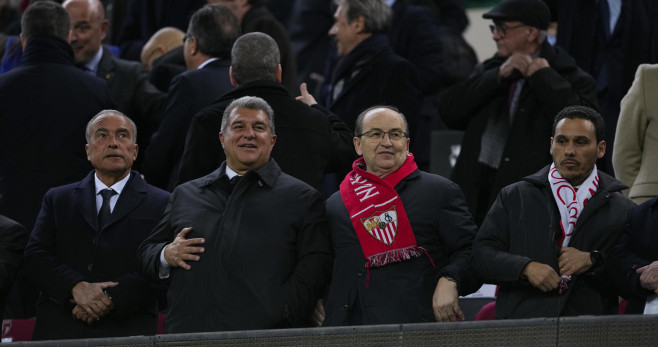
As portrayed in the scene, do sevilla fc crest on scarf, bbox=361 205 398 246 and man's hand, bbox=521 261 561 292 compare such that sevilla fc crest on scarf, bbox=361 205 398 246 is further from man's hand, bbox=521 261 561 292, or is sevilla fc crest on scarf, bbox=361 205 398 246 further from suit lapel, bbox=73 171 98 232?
suit lapel, bbox=73 171 98 232

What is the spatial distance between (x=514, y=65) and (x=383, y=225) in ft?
6.74

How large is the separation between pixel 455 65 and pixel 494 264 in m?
4.79

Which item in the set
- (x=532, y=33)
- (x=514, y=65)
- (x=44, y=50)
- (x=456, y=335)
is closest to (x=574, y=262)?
(x=456, y=335)

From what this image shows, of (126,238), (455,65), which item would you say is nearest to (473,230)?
(126,238)

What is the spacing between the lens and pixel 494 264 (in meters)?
6.59

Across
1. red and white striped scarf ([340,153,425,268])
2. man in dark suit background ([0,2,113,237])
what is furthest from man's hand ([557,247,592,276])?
man in dark suit background ([0,2,113,237])

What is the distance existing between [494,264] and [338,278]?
0.75 metres

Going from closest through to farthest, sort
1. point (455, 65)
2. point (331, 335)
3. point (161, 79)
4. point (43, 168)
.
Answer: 1. point (331, 335)
2. point (43, 168)
3. point (161, 79)
4. point (455, 65)

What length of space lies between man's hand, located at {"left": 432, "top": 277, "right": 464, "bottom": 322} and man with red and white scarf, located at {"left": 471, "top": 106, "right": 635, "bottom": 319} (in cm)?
23

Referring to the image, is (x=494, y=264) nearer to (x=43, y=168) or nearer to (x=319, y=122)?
(x=319, y=122)

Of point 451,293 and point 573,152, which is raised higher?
point 573,152

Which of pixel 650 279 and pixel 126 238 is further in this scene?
pixel 126 238

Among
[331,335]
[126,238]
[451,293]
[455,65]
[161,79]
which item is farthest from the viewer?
[455,65]

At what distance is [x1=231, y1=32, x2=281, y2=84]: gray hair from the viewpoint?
24.3 feet
